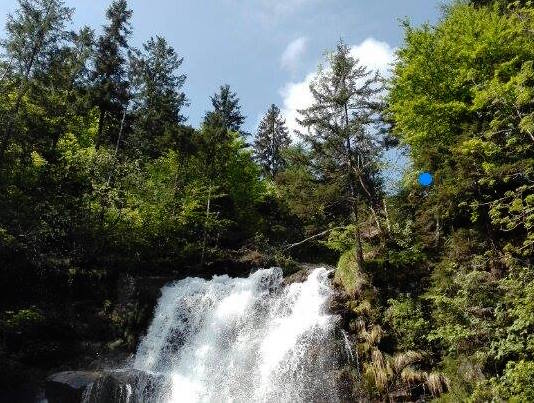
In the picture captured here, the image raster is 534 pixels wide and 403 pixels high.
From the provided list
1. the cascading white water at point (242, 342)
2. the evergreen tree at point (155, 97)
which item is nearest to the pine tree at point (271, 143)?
the evergreen tree at point (155, 97)

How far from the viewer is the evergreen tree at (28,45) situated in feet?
61.3

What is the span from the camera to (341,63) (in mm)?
21500

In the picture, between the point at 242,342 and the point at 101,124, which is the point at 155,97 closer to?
the point at 101,124

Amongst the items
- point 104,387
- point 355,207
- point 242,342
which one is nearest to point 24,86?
point 104,387

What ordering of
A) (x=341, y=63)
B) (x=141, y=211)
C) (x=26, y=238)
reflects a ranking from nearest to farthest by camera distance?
(x=26, y=238), (x=341, y=63), (x=141, y=211)

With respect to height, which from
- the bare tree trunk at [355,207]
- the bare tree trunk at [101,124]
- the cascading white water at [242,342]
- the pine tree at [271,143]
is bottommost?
the cascading white water at [242,342]

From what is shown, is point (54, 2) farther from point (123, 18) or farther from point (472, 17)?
point (472, 17)

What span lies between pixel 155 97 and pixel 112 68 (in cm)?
369

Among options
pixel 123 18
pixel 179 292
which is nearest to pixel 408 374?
pixel 179 292

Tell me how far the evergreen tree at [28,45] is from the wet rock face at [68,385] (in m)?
10.4

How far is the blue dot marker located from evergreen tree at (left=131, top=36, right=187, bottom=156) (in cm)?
1618

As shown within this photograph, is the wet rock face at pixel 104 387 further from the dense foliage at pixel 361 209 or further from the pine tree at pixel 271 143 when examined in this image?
the pine tree at pixel 271 143

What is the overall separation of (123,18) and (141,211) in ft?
48.6

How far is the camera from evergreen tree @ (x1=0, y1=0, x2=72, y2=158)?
18.7 m
